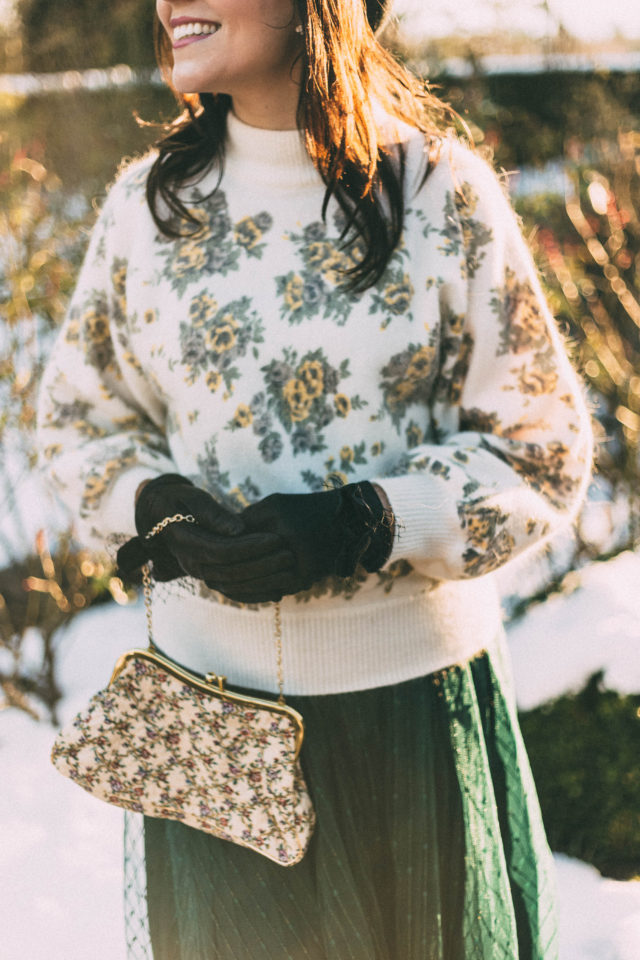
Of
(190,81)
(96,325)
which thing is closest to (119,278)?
(96,325)

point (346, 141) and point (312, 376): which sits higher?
point (346, 141)

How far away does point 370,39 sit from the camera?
1313 millimetres

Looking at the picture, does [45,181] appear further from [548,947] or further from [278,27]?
[548,947]

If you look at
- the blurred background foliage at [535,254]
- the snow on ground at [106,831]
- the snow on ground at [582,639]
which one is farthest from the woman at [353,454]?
the snow on ground at [582,639]

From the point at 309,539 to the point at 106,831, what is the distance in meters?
2.00

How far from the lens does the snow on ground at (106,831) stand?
225 centimetres

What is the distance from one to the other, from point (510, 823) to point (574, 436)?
57cm

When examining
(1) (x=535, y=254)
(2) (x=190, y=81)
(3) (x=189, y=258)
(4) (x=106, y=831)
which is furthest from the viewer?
(1) (x=535, y=254)

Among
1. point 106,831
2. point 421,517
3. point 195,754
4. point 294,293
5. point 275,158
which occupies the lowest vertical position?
point 106,831

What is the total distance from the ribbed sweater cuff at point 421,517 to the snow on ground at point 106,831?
4.94ft

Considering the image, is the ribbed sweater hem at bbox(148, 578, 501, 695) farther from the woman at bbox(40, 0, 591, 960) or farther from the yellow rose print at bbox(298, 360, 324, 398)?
the yellow rose print at bbox(298, 360, 324, 398)

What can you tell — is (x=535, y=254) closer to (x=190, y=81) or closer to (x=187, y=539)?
(x=190, y=81)

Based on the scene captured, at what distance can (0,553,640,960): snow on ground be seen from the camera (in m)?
2.25

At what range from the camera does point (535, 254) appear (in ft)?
12.2
